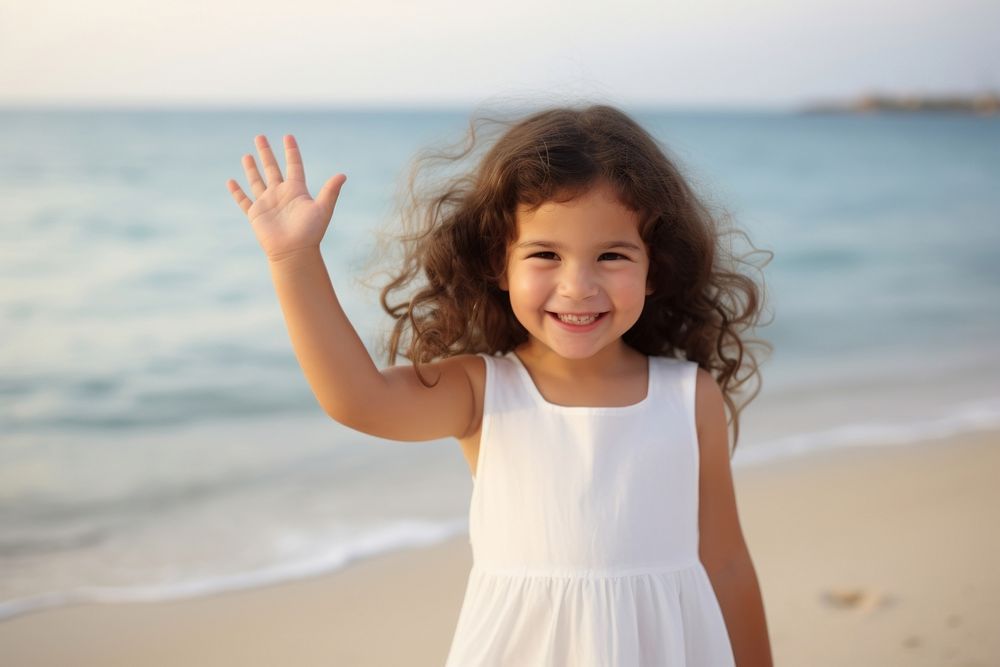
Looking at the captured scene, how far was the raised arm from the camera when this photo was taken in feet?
5.72

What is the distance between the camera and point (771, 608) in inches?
130

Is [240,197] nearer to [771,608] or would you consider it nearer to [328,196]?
[328,196]

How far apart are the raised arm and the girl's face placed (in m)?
0.25

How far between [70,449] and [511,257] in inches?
160

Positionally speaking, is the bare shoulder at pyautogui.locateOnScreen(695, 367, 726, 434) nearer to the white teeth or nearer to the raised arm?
the white teeth

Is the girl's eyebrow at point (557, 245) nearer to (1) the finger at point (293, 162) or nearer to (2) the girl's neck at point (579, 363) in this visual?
(2) the girl's neck at point (579, 363)

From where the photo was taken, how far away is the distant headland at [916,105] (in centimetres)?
1927

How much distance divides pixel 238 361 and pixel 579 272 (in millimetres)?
5228

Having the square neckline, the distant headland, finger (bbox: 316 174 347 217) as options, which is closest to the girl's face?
the square neckline

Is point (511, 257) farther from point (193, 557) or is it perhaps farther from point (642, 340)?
point (193, 557)

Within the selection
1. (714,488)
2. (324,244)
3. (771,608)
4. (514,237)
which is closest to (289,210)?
(514,237)

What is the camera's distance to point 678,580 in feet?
6.35

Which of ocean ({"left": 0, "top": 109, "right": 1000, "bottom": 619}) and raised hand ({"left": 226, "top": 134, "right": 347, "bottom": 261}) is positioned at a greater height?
raised hand ({"left": 226, "top": 134, "right": 347, "bottom": 261})

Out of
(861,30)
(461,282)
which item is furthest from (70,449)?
(861,30)
